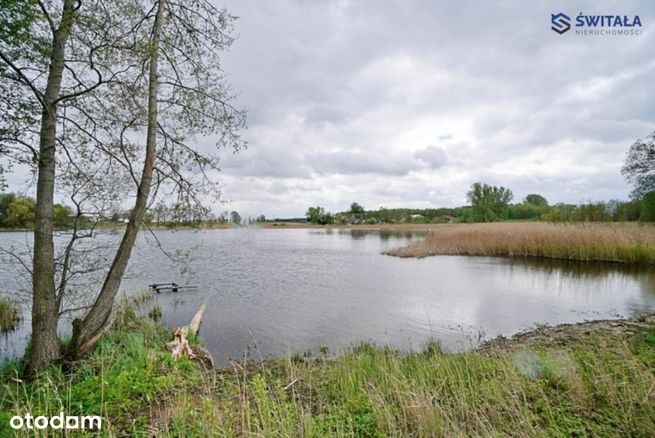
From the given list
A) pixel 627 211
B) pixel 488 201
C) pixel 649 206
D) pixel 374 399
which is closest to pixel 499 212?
pixel 488 201

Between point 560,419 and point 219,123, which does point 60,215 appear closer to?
point 219,123

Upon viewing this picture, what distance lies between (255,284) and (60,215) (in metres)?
10.1

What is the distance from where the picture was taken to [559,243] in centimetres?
1898

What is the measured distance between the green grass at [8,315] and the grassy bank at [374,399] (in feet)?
17.0

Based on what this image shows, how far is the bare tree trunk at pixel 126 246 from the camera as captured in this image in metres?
4.98

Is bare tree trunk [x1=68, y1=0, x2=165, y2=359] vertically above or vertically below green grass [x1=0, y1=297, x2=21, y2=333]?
above

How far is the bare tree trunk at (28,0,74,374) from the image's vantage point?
4.48 meters

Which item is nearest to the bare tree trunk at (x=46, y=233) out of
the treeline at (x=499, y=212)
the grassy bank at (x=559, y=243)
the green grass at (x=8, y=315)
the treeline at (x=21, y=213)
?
the treeline at (x=21, y=213)

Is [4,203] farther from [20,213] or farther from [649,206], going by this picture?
[649,206]

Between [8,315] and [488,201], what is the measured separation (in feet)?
243

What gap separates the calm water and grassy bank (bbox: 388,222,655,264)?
179cm

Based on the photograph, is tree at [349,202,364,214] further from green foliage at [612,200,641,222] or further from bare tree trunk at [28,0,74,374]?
bare tree trunk at [28,0,74,374]

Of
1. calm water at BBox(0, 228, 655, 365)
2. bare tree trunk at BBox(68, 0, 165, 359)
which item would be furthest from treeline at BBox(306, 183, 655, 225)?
bare tree trunk at BBox(68, 0, 165, 359)

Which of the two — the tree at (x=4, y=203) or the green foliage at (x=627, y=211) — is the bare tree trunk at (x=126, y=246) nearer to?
the tree at (x=4, y=203)
